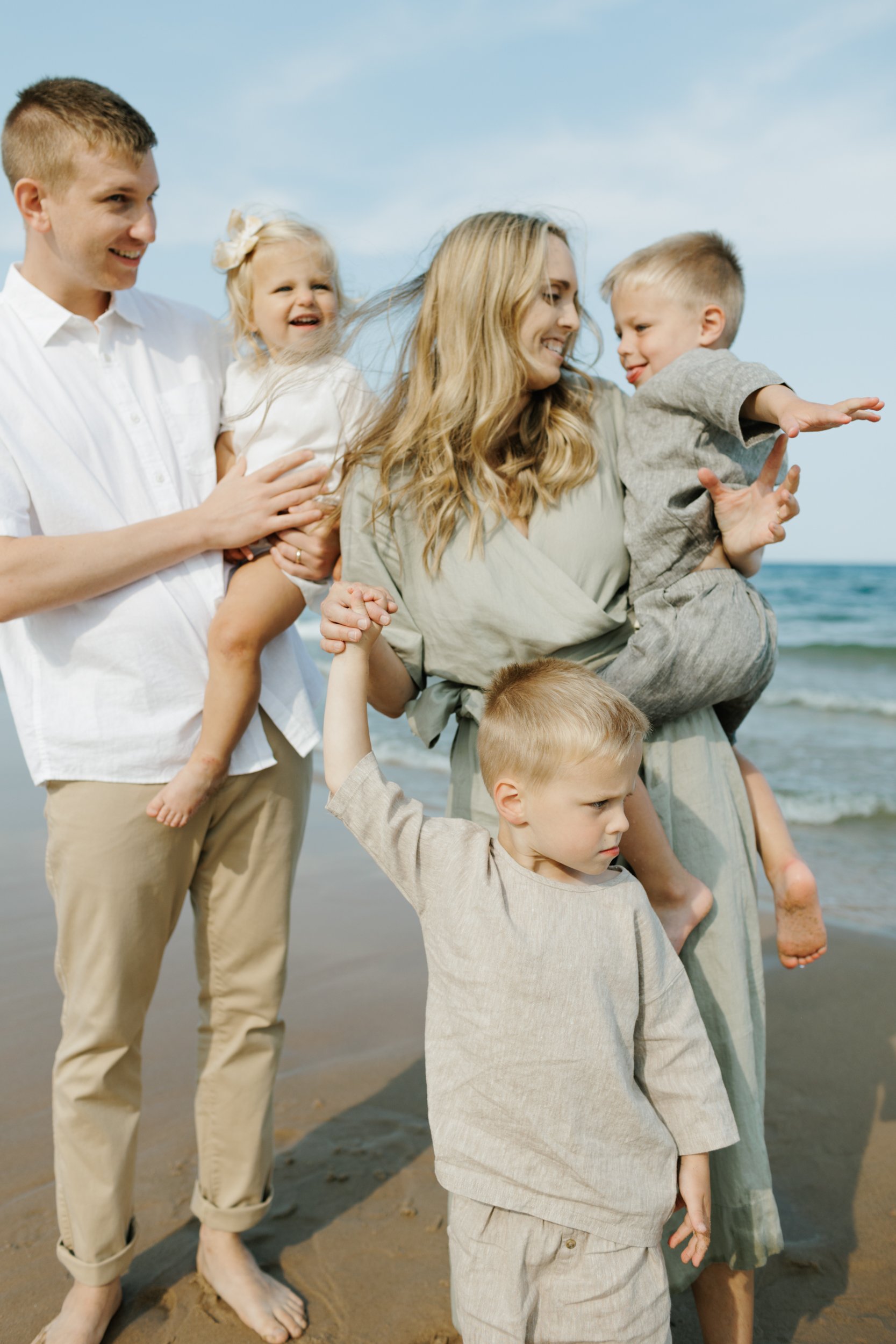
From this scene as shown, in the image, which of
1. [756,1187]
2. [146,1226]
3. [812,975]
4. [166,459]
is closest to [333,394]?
[166,459]

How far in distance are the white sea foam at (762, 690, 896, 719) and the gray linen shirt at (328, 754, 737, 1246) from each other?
33.5 feet

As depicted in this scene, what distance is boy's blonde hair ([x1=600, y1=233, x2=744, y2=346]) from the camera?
2410 millimetres

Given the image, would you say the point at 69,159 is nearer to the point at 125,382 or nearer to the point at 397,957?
the point at 125,382

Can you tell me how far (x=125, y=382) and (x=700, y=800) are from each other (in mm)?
1579

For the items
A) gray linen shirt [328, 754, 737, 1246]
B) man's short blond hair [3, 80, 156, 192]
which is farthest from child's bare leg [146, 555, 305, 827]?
man's short blond hair [3, 80, 156, 192]

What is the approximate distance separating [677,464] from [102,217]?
4.37 feet

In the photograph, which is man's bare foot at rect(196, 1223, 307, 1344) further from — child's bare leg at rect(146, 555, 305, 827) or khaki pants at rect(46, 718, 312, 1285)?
child's bare leg at rect(146, 555, 305, 827)

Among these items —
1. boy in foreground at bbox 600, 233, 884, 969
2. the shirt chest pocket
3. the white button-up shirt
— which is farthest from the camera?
the shirt chest pocket

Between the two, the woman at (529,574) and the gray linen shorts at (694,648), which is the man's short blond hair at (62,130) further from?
the gray linen shorts at (694,648)

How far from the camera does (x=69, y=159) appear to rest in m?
2.23

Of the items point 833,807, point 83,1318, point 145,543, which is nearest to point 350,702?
point 145,543

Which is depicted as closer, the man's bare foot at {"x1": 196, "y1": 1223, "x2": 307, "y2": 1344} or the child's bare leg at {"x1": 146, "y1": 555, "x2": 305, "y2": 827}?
the child's bare leg at {"x1": 146, "y1": 555, "x2": 305, "y2": 827}

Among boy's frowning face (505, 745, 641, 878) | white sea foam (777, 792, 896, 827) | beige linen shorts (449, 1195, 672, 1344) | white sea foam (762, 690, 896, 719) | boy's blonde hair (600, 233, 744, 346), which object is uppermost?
boy's blonde hair (600, 233, 744, 346)

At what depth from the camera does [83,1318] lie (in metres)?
2.37
